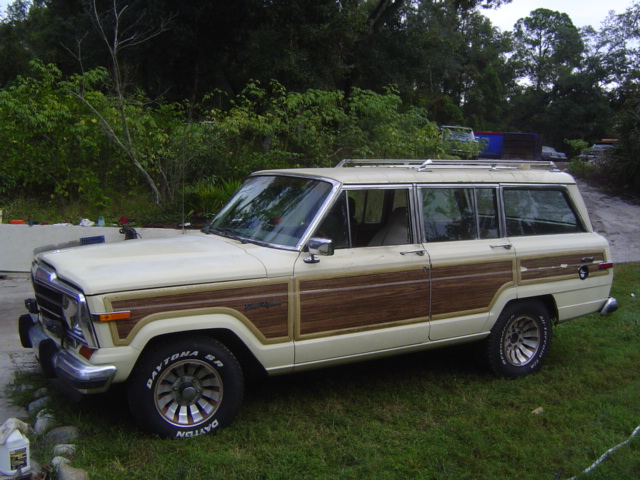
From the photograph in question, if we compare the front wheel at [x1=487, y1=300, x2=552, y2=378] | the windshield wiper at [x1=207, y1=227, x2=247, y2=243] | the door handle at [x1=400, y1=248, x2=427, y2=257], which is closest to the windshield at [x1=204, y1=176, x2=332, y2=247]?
the windshield wiper at [x1=207, y1=227, x2=247, y2=243]

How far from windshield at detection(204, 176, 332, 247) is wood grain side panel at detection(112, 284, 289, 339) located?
0.49m

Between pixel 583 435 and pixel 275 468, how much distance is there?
2302 millimetres

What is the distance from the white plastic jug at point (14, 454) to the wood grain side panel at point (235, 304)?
2.65 ft

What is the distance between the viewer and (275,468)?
408 cm

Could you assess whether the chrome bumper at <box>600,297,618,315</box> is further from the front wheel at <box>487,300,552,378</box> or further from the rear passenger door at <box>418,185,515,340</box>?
the rear passenger door at <box>418,185,515,340</box>

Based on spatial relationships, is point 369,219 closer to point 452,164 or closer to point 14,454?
point 452,164

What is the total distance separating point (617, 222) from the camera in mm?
16031

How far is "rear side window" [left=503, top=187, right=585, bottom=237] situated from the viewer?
5996mm

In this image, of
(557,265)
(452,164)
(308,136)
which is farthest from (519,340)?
(308,136)

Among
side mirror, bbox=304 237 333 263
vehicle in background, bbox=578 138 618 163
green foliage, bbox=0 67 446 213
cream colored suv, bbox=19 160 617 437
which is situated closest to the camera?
cream colored suv, bbox=19 160 617 437

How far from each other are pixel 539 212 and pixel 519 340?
1.25 meters

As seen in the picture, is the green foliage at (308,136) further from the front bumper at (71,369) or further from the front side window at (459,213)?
the front bumper at (71,369)

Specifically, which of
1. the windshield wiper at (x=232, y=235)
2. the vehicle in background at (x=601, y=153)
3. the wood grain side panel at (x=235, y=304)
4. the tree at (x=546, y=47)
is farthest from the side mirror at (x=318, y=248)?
the tree at (x=546, y=47)

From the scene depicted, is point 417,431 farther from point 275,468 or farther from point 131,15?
point 131,15
